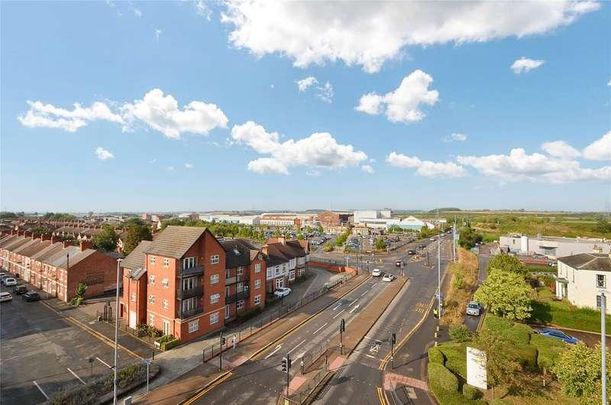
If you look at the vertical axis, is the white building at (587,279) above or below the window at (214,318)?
above

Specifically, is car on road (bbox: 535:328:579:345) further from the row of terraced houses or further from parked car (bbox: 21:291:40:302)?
parked car (bbox: 21:291:40:302)

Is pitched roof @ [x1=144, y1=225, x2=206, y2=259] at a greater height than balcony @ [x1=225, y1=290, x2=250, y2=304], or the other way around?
pitched roof @ [x1=144, y1=225, x2=206, y2=259]

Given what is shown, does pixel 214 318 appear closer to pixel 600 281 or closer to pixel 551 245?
pixel 600 281

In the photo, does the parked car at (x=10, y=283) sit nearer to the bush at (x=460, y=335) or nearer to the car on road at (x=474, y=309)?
the bush at (x=460, y=335)

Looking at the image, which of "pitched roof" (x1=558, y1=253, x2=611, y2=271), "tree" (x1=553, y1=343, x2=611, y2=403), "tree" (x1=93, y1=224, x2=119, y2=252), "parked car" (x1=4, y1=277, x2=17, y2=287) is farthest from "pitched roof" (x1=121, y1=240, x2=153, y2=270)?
Answer: "pitched roof" (x1=558, y1=253, x2=611, y2=271)

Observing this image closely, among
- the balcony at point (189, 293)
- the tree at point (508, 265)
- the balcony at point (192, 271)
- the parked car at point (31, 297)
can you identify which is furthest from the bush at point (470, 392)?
the parked car at point (31, 297)

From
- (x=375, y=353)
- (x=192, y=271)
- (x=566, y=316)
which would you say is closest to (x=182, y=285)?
(x=192, y=271)

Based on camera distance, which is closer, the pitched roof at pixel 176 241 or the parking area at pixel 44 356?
the parking area at pixel 44 356
